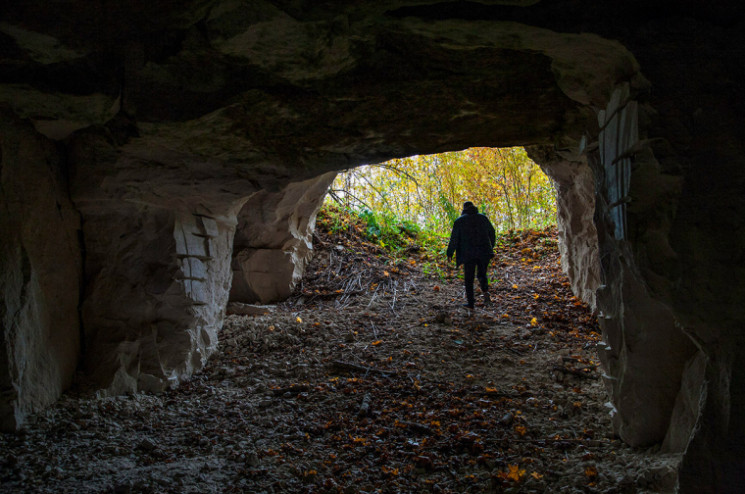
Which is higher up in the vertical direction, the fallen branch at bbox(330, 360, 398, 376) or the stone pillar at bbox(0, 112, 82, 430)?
the stone pillar at bbox(0, 112, 82, 430)

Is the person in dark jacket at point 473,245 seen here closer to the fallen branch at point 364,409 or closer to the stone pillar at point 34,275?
the fallen branch at point 364,409

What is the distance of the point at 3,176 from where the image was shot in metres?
2.85

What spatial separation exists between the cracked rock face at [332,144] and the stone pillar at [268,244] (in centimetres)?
A: 148

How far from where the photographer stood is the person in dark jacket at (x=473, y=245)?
5711 mm

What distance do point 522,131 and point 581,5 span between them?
160 cm

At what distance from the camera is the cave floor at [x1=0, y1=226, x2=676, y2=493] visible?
245 cm

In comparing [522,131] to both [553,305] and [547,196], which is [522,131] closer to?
[553,305]

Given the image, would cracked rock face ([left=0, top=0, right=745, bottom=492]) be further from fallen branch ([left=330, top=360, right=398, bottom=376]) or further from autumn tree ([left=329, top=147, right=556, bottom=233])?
autumn tree ([left=329, top=147, right=556, bottom=233])

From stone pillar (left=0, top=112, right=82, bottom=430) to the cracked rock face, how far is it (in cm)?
1

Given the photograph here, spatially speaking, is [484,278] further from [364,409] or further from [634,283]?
[634,283]

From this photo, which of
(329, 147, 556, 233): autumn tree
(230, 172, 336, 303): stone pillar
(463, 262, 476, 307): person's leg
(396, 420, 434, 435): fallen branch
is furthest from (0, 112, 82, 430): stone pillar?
(329, 147, 556, 233): autumn tree

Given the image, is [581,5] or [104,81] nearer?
[581,5]

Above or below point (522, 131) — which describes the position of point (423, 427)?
below

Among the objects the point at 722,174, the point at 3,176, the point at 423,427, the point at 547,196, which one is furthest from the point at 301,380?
the point at 547,196
